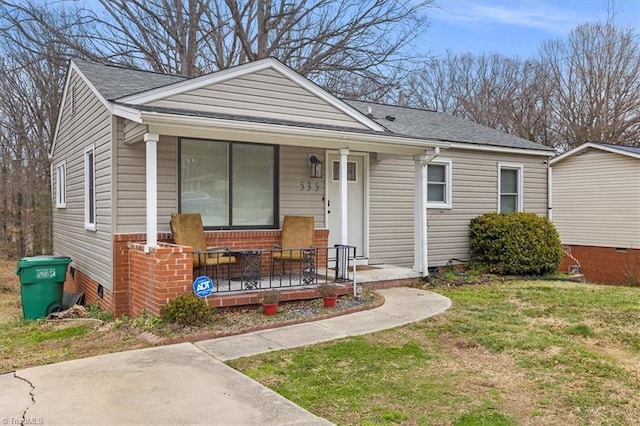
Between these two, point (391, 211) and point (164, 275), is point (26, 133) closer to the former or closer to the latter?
point (391, 211)

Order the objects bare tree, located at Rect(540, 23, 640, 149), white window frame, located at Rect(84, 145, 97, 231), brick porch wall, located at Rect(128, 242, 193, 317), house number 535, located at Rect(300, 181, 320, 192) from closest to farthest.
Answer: brick porch wall, located at Rect(128, 242, 193, 317)
white window frame, located at Rect(84, 145, 97, 231)
house number 535, located at Rect(300, 181, 320, 192)
bare tree, located at Rect(540, 23, 640, 149)

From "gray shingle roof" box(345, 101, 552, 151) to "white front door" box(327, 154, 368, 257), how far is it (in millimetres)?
1318

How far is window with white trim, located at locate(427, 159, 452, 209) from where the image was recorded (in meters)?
10.9

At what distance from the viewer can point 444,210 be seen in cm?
1098

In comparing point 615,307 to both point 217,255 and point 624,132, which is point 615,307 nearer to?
point 217,255

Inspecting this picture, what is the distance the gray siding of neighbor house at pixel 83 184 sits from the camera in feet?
24.4

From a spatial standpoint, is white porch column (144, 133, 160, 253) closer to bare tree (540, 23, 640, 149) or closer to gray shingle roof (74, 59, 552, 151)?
gray shingle roof (74, 59, 552, 151)

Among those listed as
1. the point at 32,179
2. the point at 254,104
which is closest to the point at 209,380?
the point at 254,104

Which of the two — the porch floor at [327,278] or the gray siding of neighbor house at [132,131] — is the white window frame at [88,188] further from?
the porch floor at [327,278]

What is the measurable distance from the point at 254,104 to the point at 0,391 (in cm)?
535

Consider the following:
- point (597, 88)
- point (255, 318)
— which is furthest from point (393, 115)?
point (597, 88)

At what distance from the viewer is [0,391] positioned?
4.01 meters

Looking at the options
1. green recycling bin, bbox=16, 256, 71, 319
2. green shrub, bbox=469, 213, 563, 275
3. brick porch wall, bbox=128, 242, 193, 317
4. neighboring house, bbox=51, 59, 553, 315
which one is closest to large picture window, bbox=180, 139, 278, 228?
neighboring house, bbox=51, 59, 553, 315

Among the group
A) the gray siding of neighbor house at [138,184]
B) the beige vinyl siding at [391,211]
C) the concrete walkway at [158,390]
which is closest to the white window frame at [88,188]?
the gray siding of neighbor house at [138,184]
